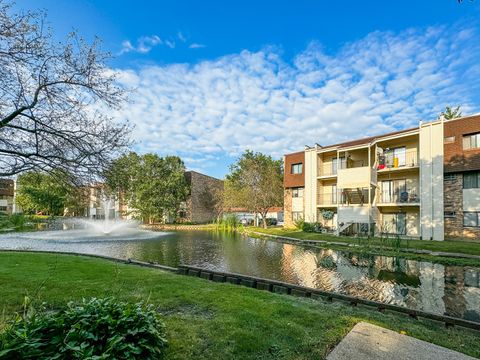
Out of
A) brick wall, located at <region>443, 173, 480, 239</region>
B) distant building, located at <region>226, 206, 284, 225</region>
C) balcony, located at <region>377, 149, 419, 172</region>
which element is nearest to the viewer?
brick wall, located at <region>443, 173, 480, 239</region>

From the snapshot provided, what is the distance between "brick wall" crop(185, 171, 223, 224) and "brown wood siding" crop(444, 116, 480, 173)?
3312 centimetres

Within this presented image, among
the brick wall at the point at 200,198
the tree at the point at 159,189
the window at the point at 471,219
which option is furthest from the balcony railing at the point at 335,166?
the brick wall at the point at 200,198

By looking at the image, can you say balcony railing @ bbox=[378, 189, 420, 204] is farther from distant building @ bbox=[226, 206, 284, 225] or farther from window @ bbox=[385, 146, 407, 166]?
distant building @ bbox=[226, 206, 284, 225]

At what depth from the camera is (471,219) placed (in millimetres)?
18109

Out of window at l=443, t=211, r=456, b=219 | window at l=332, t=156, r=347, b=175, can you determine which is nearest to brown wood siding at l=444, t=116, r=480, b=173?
window at l=443, t=211, r=456, b=219

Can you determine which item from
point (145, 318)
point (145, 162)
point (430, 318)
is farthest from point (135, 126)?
point (145, 162)

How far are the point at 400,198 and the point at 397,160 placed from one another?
3057 millimetres

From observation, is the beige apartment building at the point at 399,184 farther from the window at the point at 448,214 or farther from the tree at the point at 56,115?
the tree at the point at 56,115

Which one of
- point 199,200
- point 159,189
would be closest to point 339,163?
point 159,189

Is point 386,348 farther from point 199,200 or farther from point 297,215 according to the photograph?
point 199,200

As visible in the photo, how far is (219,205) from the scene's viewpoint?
3944 cm

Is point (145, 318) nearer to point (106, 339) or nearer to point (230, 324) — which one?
point (106, 339)

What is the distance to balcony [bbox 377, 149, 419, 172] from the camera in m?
21.3

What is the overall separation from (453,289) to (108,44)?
12394mm
